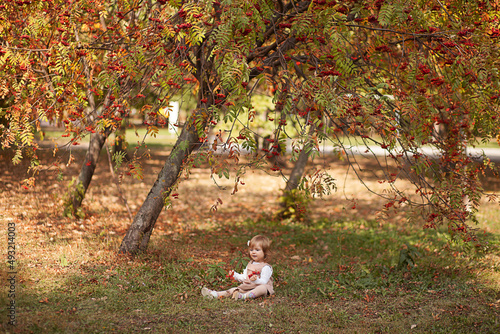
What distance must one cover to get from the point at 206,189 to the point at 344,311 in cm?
975

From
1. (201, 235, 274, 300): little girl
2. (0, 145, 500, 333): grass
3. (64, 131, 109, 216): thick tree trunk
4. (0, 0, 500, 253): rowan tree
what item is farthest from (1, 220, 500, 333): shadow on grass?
(64, 131, 109, 216): thick tree trunk

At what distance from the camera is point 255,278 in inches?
218

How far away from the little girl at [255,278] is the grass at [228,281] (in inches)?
6.4

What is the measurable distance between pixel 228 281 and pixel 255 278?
669 mm

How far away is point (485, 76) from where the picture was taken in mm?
4703

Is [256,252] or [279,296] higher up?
[256,252]

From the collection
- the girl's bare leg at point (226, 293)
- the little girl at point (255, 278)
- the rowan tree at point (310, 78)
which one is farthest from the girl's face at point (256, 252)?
the rowan tree at point (310, 78)

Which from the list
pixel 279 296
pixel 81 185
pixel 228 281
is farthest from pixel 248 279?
pixel 81 185

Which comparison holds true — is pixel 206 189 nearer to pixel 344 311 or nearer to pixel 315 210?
pixel 315 210

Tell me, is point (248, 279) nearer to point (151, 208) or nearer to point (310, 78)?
point (151, 208)

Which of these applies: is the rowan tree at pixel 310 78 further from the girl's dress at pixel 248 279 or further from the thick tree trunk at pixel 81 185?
the thick tree trunk at pixel 81 185

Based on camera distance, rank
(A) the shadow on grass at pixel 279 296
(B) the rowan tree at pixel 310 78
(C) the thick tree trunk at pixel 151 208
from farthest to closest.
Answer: (C) the thick tree trunk at pixel 151 208 → (B) the rowan tree at pixel 310 78 → (A) the shadow on grass at pixel 279 296

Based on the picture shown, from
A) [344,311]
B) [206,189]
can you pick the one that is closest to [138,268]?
[344,311]

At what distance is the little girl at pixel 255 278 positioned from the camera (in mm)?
5480
